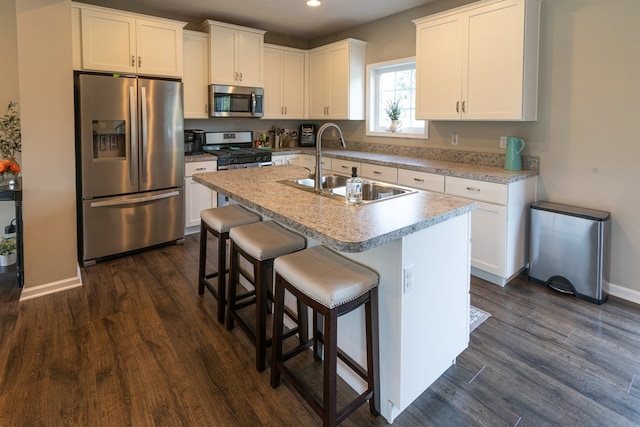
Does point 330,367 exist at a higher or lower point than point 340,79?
lower

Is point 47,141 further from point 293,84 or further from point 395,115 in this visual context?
point 395,115

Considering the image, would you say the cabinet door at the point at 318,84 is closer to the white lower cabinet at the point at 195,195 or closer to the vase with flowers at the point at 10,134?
the white lower cabinet at the point at 195,195

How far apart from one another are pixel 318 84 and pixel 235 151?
1.57 m

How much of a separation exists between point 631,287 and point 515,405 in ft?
6.07

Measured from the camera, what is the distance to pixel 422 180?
3604mm

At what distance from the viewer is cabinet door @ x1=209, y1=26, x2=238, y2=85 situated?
447cm

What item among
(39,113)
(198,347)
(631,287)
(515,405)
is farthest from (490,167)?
(39,113)

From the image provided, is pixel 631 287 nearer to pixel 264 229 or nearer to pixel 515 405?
pixel 515 405

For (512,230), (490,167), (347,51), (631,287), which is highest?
(347,51)

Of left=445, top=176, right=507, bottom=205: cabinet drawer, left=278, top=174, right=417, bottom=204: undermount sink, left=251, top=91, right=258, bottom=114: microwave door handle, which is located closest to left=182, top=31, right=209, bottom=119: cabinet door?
left=251, top=91, right=258, bottom=114: microwave door handle

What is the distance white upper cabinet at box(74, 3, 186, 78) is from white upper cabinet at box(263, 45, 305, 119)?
1.35 m

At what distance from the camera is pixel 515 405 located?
183cm

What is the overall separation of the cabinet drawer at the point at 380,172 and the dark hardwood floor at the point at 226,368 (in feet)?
4.81

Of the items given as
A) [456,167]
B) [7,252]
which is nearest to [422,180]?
[456,167]
